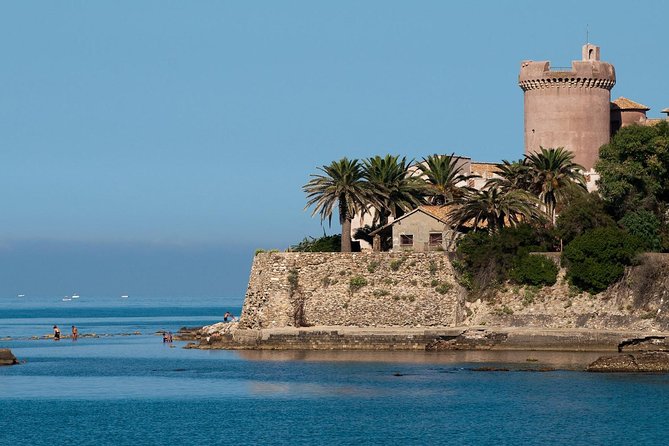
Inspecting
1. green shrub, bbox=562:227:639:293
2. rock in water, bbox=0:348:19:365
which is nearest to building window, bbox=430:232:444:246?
green shrub, bbox=562:227:639:293

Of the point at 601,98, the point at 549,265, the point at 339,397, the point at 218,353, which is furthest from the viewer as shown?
the point at 601,98

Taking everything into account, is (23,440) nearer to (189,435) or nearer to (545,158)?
(189,435)

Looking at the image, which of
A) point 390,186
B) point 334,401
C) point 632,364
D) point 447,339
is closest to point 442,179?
point 390,186

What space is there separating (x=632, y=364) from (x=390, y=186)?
60.1ft

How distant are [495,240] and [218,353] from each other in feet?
43.6

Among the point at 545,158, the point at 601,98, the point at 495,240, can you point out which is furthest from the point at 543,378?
the point at 601,98

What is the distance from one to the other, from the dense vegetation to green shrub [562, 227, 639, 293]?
0.04m

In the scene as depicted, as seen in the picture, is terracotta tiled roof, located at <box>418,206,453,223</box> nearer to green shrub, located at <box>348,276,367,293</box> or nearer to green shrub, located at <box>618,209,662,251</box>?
green shrub, located at <box>348,276,367,293</box>

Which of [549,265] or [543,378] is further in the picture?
[549,265]

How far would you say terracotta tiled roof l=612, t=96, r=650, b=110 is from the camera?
251 feet

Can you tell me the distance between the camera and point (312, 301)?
210 feet

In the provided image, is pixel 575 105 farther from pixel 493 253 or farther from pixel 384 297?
pixel 384 297

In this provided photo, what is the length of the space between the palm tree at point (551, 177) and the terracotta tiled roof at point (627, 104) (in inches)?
503

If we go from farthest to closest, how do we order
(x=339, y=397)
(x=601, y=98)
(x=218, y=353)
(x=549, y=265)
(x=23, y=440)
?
(x=601, y=98) → (x=218, y=353) → (x=549, y=265) → (x=339, y=397) → (x=23, y=440)
